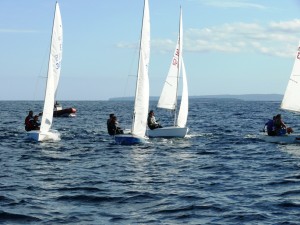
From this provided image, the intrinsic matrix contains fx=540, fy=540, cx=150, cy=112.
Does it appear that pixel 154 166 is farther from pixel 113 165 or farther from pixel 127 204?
pixel 127 204

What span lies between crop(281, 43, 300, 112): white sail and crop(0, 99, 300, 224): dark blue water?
3.62 meters

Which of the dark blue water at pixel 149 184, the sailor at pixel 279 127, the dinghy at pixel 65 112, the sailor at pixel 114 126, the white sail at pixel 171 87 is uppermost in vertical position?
the white sail at pixel 171 87

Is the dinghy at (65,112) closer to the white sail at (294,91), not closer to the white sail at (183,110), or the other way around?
the white sail at (183,110)

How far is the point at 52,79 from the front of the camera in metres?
32.0

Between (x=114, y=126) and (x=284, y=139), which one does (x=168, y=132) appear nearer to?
(x=114, y=126)

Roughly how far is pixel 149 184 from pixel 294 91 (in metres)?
17.1

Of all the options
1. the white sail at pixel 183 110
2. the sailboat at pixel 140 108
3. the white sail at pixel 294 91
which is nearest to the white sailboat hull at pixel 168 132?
the white sail at pixel 183 110

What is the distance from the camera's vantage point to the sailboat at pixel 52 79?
31172 millimetres

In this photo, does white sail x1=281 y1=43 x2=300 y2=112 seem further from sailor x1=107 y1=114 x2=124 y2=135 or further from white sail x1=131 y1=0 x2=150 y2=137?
sailor x1=107 y1=114 x2=124 y2=135

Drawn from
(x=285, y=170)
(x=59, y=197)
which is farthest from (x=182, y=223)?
(x=285, y=170)

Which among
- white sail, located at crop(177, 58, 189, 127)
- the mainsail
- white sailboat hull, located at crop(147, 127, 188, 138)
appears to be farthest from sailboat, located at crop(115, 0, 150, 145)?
the mainsail

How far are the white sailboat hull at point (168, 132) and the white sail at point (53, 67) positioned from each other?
652 centimetres

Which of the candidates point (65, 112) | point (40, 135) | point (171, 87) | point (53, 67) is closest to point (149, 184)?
point (40, 135)

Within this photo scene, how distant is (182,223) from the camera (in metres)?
12.9
